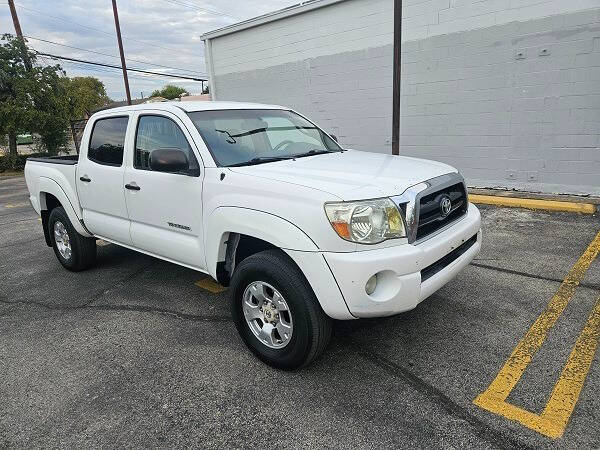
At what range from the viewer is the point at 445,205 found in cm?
302

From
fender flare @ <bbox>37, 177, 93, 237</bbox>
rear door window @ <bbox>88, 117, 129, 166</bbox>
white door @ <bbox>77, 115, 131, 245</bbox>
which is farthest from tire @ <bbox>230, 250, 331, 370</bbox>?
fender flare @ <bbox>37, 177, 93, 237</bbox>

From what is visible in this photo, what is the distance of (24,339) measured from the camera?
3668 millimetres

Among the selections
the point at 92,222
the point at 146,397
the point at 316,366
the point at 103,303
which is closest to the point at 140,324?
the point at 103,303

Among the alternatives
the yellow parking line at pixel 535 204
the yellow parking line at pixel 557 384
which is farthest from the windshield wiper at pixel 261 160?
the yellow parking line at pixel 535 204

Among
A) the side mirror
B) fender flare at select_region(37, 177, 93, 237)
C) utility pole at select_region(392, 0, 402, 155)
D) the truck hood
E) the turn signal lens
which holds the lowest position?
the turn signal lens

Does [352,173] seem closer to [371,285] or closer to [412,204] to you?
[412,204]

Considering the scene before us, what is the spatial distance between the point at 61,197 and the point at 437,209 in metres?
4.14

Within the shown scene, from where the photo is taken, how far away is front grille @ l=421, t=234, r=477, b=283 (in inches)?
109

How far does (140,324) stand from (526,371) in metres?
3.02

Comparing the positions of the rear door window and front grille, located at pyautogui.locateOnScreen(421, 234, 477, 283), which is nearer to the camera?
front grille, located at pyautogui.locateOnScreen(421, 234, 477, 283)

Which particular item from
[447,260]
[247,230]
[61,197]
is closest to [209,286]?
[247,230]

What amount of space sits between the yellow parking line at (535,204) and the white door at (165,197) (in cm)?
568

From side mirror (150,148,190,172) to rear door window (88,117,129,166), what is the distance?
1.03m

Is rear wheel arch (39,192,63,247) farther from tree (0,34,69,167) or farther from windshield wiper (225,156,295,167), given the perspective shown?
tree (0,34,69,167)
